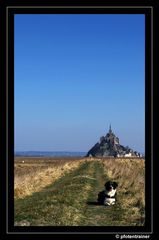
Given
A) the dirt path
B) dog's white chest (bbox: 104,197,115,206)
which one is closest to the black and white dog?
dog's white chest (bbox: 104,197,115,206)

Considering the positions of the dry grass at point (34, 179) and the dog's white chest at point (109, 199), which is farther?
Result: the dry grass at point (34, 179)

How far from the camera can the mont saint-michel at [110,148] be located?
108 meters

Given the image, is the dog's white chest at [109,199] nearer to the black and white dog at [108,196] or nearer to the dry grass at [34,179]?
the black and white dog at [108,196]

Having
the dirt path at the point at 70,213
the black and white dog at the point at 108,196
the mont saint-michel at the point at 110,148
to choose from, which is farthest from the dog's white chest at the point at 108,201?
the mont saint-michel at the point at 110,148

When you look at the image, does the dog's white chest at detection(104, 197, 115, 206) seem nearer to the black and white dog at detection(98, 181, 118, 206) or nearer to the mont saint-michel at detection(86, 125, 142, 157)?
the black and white dog at detection(98, 181, 118, 206)

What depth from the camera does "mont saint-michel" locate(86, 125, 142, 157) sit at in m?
108

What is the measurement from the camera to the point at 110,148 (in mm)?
121250
